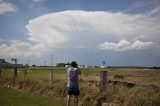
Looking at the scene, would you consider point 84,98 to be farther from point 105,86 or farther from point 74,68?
point 74,68

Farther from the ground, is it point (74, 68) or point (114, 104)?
point (74, 68)

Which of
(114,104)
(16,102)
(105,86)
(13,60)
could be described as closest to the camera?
(114,104)

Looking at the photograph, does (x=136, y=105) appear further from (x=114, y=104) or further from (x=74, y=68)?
(x=74, y=68)

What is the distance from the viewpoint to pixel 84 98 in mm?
14695

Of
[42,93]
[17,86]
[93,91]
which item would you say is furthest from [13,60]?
[93,91]

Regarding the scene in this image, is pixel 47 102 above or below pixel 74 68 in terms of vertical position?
below

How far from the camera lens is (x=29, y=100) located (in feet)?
51.8

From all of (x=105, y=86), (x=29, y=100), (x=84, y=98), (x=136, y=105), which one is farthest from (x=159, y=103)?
(x=29, y=100)

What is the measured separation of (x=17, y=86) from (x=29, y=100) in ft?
21.8

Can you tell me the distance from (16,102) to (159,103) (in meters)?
6.91

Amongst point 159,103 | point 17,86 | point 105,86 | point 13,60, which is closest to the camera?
point 159,103

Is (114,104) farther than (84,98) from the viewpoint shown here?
No

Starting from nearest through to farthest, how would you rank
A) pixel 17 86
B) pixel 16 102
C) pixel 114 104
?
pixel 114 104, pixel 16 102, pixel 17 86

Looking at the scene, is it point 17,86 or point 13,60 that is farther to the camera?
point 13,60
